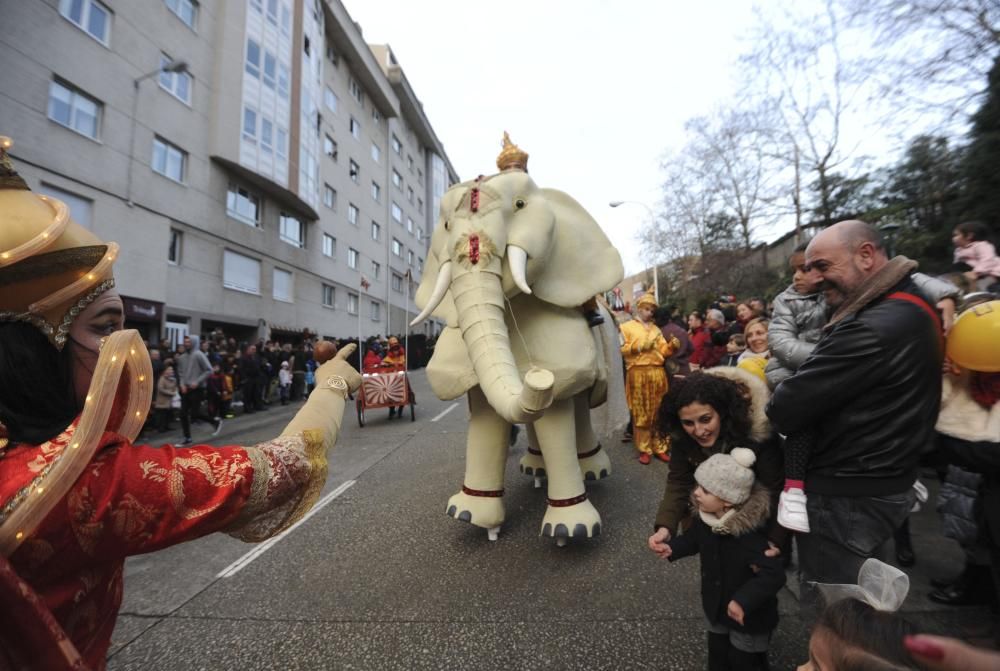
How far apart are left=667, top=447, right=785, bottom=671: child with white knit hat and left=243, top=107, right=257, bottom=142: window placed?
1829 centimetres

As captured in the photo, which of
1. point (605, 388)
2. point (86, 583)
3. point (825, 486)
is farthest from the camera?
point (605, 388)

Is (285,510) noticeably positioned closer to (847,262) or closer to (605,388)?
(847,262)

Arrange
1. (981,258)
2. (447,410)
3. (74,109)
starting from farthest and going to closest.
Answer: (74,109)
(447,410)
(981,258)

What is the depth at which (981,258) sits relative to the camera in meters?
3.12

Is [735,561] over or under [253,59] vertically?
under

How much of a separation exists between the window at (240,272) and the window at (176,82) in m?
4.58

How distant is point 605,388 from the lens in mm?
3354

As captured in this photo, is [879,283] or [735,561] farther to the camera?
[735,561]

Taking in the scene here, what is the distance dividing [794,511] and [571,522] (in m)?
1.28

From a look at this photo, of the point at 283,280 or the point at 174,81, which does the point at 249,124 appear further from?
the point at 283,280

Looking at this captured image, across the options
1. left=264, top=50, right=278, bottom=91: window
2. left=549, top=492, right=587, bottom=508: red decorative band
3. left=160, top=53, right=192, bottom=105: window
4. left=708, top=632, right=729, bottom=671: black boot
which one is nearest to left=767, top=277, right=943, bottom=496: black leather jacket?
left=708, top=632, right=729, bottom=671: black boot

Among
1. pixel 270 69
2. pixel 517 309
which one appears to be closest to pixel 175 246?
pixel 270 69

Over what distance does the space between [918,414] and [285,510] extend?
1.83 metres

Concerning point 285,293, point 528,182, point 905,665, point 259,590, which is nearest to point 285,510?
point 905,665
